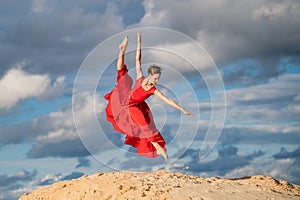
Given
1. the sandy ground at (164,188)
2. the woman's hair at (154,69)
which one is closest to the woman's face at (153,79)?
the woman's hair at (154,69)

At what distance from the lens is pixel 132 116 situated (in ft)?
57.9

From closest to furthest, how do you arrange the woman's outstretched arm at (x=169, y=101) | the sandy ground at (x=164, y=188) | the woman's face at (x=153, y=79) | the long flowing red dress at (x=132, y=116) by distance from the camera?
the sandy ground at (x=164, y=188)
the woman's outstretched arm at (x=169, y=101)
the woman's face at (x=153, y=79)
the long flowing red dress at (x=132, y=116)

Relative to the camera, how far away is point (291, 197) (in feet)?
54.9

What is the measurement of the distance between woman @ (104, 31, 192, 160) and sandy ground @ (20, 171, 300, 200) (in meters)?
1.19

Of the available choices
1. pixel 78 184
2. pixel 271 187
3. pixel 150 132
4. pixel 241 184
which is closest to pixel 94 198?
pixel 78 184

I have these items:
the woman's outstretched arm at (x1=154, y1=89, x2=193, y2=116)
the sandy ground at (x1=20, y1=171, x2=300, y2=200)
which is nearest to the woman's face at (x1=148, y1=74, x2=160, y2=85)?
the woman's outstretched arm at (x1=154, y1=89, x2=193, y2=116)

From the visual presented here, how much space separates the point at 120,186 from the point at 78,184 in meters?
2.76

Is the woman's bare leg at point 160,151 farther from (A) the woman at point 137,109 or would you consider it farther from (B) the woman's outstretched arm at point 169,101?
(B) the woman's outstretched arm at point 169,101

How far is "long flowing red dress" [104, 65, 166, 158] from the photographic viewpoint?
17.6 meters

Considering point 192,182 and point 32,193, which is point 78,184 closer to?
point 32,193

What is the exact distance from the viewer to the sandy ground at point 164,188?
49.2 ft

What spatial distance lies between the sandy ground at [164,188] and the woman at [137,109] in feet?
3.90

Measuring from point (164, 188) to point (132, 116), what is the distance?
136 inches

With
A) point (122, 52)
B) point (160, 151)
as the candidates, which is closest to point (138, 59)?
Result: point (122, 52)
